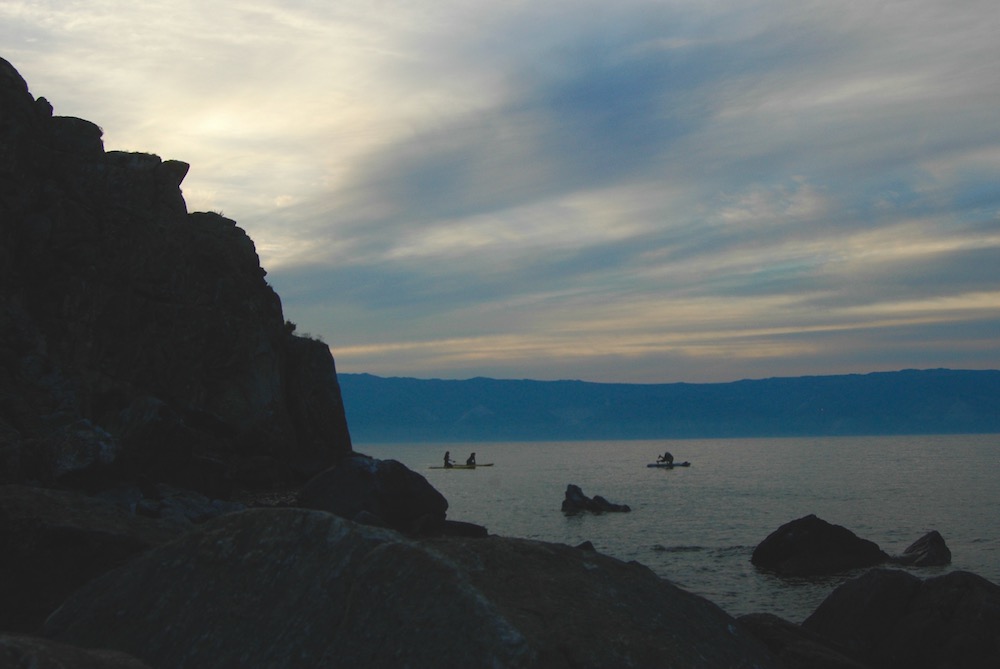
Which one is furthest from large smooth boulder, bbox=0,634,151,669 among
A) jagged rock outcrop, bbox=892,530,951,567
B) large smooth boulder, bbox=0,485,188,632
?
jagged rock outcrop, bbox=892,530,951,567

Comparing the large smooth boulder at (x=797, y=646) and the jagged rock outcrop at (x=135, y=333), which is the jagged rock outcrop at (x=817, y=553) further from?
the jagged rock outcrop at (x=135, y=333)

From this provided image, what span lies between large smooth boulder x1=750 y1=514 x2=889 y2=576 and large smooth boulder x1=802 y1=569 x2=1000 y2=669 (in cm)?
1764

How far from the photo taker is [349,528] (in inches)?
249

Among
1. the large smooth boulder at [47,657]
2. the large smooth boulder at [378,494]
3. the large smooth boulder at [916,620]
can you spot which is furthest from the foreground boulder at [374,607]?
the large smooth boulder at [378,494]

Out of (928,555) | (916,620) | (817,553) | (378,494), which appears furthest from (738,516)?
(916,620)

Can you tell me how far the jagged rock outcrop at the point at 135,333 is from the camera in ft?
114

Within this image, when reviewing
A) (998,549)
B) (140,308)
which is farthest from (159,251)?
(998,549)

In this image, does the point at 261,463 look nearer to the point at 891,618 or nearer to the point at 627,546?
the point at 627,546

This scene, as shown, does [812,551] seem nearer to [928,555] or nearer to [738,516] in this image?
[928,555]

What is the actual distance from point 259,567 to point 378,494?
970 inches

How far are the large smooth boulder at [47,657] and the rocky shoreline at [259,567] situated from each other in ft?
0.04

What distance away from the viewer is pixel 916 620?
15102 mm

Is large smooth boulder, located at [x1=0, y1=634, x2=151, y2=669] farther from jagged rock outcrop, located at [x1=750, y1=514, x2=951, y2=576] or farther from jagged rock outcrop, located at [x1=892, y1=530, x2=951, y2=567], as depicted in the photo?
jagged rock outcrop, located at [x1=892, y1=530, x2=951, y2=567]

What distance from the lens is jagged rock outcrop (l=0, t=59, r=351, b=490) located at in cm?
3484
